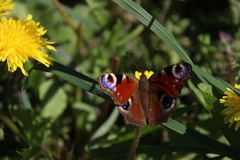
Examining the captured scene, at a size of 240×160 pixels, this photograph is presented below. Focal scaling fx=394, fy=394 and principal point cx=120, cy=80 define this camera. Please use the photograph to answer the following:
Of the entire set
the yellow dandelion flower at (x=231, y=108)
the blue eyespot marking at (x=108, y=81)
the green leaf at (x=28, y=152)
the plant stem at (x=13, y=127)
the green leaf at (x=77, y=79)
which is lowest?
the yellow dandelion flower at (x=231, y=108)

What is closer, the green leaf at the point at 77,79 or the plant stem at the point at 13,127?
the green leaf at the point at 77,79

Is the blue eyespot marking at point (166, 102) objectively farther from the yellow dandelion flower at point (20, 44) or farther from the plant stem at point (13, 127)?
the plant stem at point (13, 127)

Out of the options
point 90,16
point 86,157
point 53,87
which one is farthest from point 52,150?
point 90,16

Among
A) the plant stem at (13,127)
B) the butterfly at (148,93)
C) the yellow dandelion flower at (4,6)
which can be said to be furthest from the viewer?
the plant stem at (13,127)

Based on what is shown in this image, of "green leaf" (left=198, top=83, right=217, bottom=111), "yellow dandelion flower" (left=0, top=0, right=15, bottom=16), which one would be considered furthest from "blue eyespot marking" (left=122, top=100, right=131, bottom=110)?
"yellow dandelion flower" (left=0, top=0, right=15, bottom=16)

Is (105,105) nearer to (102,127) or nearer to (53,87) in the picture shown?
(102,127)

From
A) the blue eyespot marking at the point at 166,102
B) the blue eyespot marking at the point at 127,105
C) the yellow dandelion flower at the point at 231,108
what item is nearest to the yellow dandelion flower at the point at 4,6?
the blue eyespot marking at the point at 127,105

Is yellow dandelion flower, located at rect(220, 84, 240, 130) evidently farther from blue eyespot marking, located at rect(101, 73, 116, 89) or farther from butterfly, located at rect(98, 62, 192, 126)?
blue eyespot marking, located at rect(101, 73, 116, 89)

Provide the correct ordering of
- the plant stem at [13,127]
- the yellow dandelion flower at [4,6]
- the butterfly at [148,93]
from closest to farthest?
the butterfly at [148,93], the yellow dandelion flower at [4,6], the plant stem at [13,127]
